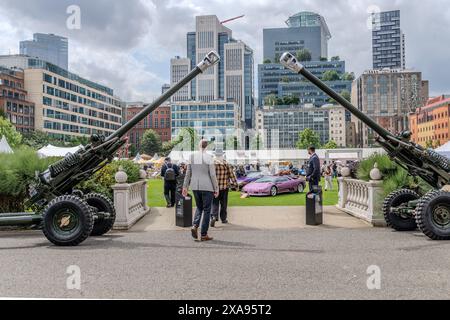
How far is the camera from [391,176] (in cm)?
1187

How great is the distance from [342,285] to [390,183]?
6305mm

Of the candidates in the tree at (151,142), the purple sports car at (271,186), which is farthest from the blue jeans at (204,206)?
the tree at (151,142)

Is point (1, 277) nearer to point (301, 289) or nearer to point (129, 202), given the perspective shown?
point (301, 289)

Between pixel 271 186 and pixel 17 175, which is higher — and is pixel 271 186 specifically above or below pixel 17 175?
below

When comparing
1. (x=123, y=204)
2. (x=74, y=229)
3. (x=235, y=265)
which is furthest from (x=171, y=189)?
(x=235, y=265)

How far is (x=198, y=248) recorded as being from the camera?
337 inches

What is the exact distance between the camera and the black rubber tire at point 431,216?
8.84m

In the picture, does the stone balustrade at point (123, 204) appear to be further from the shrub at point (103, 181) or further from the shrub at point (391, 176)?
the shrub at point (391, 176)

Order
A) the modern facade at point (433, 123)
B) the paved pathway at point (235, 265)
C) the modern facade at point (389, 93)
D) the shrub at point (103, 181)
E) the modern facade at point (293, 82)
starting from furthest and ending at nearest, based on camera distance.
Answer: the modern facade at point (293, 82) → the modern facade at point (433, 123) → the modern facade at point (389, 93) → the shrub at point (103, 181) → the paved pathway at point (235, 265)

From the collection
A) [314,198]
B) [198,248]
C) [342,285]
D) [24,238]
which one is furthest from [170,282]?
[314,198]

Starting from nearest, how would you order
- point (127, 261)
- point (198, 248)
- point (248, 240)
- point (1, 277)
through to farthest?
1. point (1, 277)
2. point (127, 261)
3. point (198, 248)
4. point (248, 240)

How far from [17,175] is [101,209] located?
304 centimetres

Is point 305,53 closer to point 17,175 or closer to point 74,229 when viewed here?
point 17,175

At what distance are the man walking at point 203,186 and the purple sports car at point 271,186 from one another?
651 inches
